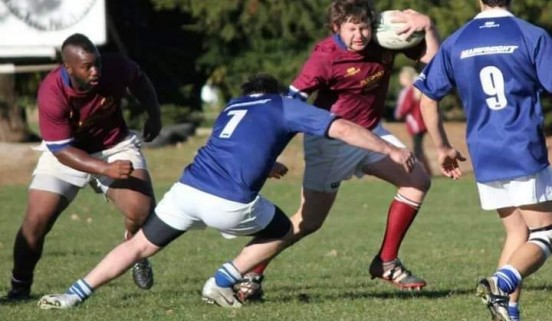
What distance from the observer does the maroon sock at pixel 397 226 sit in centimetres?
969

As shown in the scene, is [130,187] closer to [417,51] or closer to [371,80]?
[371,80]

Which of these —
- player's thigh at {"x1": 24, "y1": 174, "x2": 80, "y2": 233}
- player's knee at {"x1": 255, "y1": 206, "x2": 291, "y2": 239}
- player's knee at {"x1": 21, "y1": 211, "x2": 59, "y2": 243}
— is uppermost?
player's knee at {"x1": 255, "y1": 206, "x2": 291, "y2": 239}

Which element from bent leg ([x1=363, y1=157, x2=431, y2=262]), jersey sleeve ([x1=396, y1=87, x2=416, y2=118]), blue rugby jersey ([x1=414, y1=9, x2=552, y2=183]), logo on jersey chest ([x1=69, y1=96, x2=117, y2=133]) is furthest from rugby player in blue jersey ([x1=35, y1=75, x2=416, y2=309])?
jersey sleeve ([x1=396, y1=87, x2=416, y2=118])

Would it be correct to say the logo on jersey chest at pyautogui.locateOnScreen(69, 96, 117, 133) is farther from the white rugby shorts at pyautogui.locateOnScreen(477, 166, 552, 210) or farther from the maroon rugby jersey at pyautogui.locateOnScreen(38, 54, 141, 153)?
the white rugby shorts at pyautogui.locateOnScreen(477, 166, 552, 210)

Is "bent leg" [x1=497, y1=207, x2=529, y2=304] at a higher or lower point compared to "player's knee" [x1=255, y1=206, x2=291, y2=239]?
higher

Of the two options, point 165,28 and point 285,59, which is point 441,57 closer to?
point 285,59

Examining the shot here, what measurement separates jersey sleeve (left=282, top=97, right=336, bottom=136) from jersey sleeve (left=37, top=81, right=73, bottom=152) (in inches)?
66.2

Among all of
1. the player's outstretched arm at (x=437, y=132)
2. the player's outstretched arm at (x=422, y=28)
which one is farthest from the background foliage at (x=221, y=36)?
the player's outstretched arm at (x=437, y=132)

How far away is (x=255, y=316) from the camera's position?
27.2 ft

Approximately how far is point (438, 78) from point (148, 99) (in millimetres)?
2496

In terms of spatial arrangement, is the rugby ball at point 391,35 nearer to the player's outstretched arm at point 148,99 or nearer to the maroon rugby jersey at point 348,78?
the maroon rugby jersey at point 348,78

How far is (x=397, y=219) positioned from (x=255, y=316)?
178cm

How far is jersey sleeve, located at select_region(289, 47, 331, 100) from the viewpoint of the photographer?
9109 millimetres

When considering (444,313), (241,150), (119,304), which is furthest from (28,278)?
(444,313)
